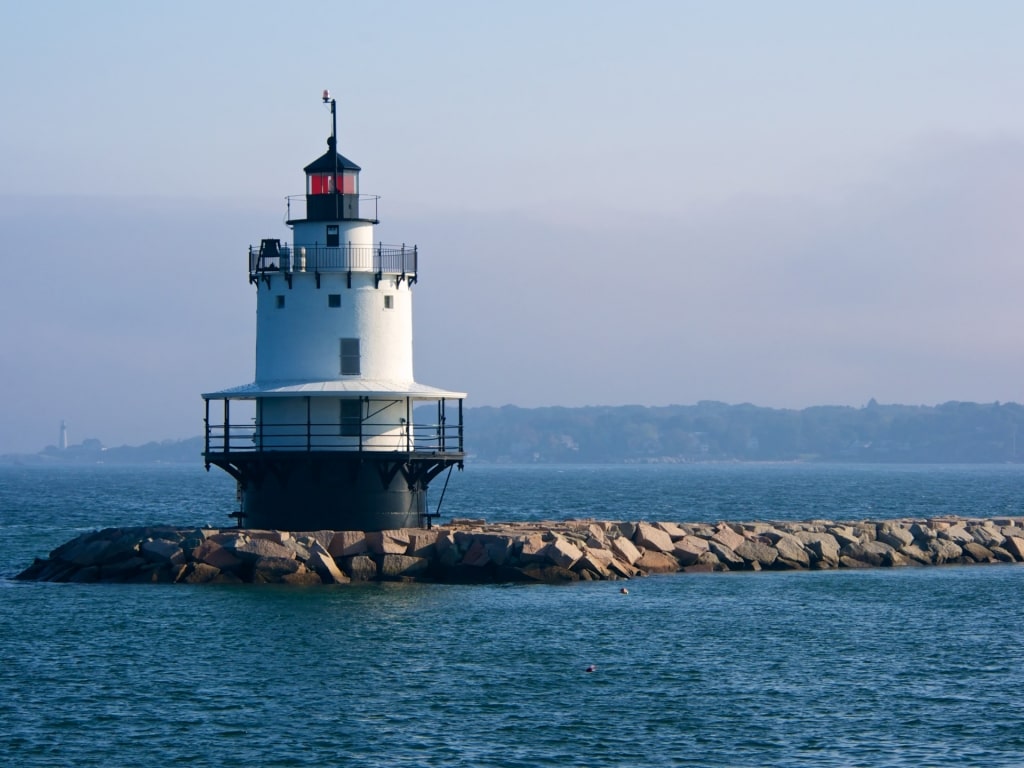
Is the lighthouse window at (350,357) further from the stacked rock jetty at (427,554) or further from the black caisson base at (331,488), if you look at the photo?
the stacked rock jetty at (427,554)

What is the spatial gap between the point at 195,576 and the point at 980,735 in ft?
65.2

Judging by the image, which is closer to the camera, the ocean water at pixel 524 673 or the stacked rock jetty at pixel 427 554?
the ocean water at pixel 524 673

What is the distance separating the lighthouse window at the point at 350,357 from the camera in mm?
39031

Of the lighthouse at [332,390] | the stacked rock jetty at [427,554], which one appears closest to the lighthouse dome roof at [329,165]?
the lighthouse at [332,390]

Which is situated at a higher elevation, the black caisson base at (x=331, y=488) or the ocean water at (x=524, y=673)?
the black caisson base at (x=331, y=488)

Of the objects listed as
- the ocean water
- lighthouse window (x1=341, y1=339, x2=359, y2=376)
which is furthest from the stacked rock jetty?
lighthouse window (x1=341, y1=339, x2=359, y2=376)

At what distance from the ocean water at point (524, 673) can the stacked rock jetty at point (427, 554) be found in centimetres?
84

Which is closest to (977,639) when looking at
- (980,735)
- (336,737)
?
(980,735)

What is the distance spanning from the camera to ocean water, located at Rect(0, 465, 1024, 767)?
75.2 feet

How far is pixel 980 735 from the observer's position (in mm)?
23578

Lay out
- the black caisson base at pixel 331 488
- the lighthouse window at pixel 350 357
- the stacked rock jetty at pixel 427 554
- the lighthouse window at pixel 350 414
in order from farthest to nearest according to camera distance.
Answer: the lighthouse window at pixel 350 357 → the lighthouse window at pixel 350 414 → the black caisson base at pixel 331 488 → the stacked rock jetty at pixel 427 554

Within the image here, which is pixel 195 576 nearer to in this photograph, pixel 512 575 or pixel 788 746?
pixel 512 575

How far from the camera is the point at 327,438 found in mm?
38688

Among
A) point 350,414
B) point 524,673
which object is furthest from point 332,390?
point 524,673
